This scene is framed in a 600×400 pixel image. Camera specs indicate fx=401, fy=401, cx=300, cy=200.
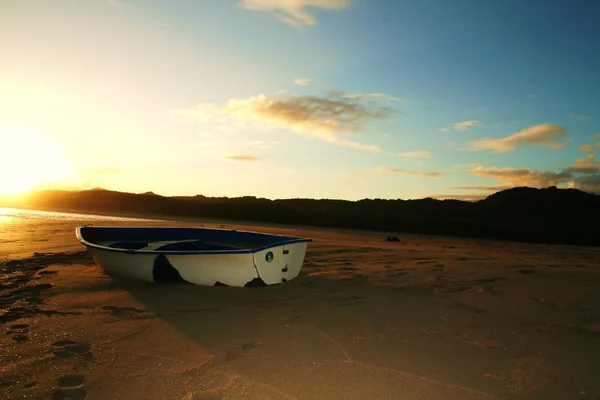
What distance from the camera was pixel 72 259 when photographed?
9891mm

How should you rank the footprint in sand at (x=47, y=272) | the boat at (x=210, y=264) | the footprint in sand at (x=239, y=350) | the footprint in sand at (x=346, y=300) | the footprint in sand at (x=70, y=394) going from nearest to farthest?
the footprint in sand at (x=70, y=394) < the footprint in sand at (x=239, y=350) < the footprint in sand at (x=346, y=300) < the boat at (x=210, y=264) < the footprint in sand at (x=47, y=272)

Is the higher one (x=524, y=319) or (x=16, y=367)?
(x=524, y=319)

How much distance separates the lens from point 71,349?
168 inches

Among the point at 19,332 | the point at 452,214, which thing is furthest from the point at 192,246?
the point at 452,214

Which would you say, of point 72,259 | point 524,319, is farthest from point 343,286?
point 72,259

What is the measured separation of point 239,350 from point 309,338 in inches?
31.9

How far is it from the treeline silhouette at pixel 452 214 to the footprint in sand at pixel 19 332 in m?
20.2

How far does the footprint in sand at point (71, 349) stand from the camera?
13.5ft

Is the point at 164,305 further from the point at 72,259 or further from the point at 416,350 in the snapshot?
the point at 72,259

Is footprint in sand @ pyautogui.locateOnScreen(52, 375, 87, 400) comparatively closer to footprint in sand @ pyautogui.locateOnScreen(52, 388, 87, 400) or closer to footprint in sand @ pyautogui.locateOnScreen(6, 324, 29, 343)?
footprint in sand @ pyautogui.locateOnScreen(52, 388, 87, 400)

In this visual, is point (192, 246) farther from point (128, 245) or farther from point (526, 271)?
point (526, 271)

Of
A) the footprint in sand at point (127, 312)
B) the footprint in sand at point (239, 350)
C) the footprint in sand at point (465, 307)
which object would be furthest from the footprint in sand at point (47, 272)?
the footprint in sand at point (465, 307)

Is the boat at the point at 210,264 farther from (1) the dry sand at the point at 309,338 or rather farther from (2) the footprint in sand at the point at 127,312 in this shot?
(2) the footprint in sand at the point at 127,312

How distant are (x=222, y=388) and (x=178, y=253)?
3.79 metres
